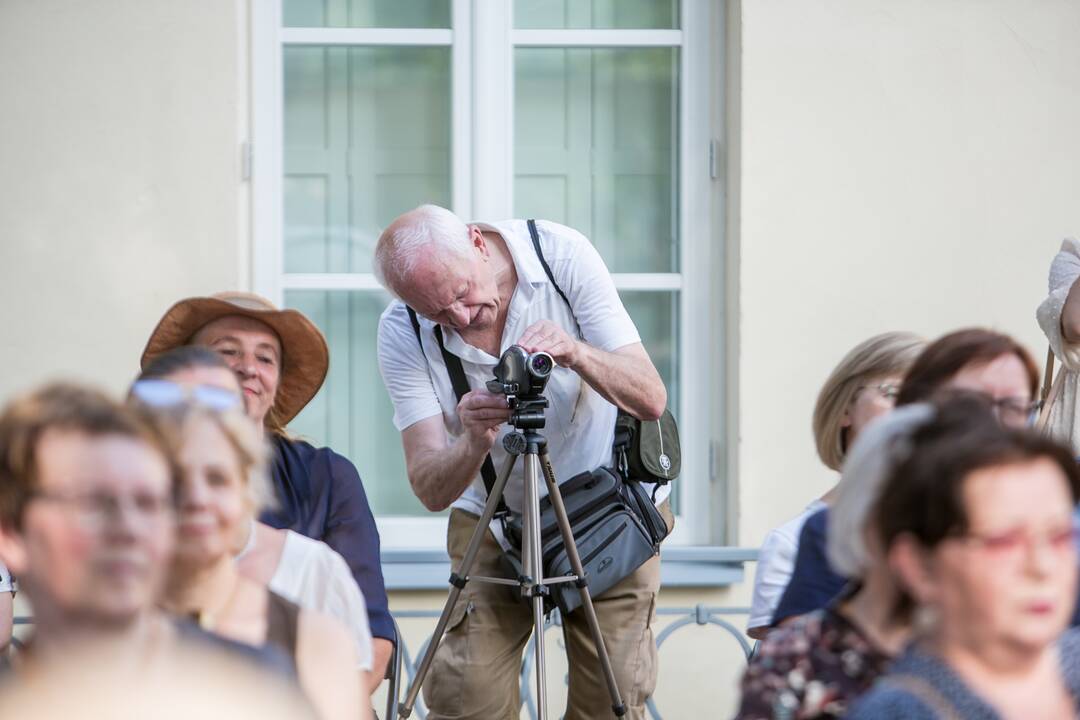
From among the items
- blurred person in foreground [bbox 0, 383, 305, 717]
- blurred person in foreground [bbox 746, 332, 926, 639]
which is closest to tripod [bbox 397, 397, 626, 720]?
blurred person in foreground [bbox 746, 332, 926, 639]

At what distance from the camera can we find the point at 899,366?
7.77ft

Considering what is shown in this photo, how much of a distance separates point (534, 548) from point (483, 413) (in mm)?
300

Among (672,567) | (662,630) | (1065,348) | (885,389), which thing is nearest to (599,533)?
(885,389)

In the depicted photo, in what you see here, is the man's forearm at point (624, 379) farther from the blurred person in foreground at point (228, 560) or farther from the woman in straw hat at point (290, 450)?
the blurred person in foreground at point (228, 560)

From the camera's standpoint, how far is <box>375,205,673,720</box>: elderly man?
3.03m

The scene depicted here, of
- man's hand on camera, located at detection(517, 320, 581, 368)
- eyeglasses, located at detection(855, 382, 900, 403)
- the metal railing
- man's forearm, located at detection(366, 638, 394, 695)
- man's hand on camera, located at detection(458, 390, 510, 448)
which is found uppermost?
man's hand on camera, located at detection(517, 320, 581, 368)

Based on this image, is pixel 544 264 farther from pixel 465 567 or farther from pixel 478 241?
pixel 465 567

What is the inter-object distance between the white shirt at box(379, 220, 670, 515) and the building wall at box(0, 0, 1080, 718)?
1.21 m

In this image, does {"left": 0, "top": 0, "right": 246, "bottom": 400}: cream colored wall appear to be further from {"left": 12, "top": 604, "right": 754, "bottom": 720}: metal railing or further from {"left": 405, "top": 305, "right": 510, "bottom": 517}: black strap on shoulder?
{"left": 405, "top": 305, "right": 510, "bottom": 517}: black strap on shoulder

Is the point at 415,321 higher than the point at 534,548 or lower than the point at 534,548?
higher

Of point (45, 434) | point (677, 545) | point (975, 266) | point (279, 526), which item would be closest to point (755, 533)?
point (677, 545)

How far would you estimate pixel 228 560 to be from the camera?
1.67 metres

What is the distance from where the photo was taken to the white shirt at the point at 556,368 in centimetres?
313

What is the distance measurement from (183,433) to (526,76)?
3.23m
